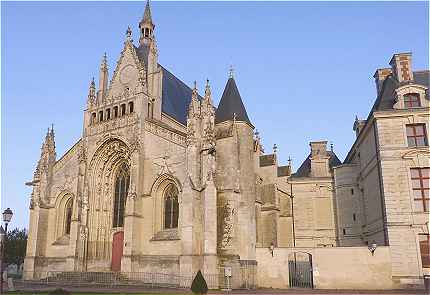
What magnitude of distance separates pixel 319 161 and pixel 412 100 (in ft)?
41.5

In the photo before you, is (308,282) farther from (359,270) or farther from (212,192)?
(212,192)

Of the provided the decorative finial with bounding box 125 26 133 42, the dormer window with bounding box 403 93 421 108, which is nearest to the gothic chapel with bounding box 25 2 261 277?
the decorative finial with bounding box 125 26 133 42

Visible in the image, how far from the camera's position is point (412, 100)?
22406 millimetres

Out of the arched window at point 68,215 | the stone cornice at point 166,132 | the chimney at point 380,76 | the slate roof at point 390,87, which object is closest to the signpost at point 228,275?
the stone cornice at point 166,132

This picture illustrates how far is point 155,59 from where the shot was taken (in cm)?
3030

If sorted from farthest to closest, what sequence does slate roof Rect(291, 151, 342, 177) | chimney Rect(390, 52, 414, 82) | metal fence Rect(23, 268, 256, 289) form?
slate roof Rect(291, 151, 342, 177), chimney Rect(390, 52, 414, 82), metal fence Rect(23, 268, 256, 289)

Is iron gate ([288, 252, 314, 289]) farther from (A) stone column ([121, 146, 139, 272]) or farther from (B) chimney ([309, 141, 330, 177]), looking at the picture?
(A) stone column ([121, 146, 139, 272])

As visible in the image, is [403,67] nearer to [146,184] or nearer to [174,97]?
[146,184]

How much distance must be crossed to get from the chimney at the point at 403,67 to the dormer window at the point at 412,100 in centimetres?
161

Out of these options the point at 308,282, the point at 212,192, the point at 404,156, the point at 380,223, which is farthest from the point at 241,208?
the point at 404,156

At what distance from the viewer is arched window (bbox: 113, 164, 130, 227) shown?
28359 millimetres

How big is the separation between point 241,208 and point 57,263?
1426 cm

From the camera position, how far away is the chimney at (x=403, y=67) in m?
23.8

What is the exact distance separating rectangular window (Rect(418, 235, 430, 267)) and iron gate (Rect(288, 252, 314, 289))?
5678 millimetres
